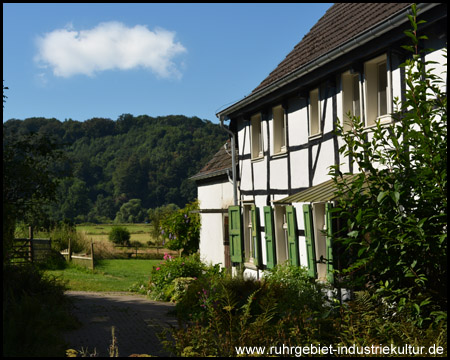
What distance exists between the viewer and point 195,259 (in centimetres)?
1744

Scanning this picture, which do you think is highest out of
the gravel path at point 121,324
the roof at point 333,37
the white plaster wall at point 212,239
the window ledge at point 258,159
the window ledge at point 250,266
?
the roof at point 333,37

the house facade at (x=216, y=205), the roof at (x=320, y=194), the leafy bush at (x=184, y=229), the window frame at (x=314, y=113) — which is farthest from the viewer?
the leafy bush at (x=184, y=229)

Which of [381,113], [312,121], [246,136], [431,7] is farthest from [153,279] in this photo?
[431,7]

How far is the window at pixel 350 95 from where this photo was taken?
10.1m

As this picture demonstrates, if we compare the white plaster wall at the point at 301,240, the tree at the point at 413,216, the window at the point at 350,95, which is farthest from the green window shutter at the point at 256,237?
the tree at the point at 413,216

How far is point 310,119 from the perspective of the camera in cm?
1137

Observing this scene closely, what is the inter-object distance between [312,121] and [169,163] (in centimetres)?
5936

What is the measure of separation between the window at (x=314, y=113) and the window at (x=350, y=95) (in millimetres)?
1075

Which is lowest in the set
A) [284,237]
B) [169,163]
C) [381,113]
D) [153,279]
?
[153,279]

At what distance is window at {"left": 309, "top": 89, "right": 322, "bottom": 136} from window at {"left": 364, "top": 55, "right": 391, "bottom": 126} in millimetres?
1813

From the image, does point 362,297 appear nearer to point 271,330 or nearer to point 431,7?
point 271,330

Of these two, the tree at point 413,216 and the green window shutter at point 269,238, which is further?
the green window shutter at point 269,238

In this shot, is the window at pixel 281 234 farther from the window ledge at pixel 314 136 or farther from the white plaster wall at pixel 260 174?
the window ledge at pixel 314 136

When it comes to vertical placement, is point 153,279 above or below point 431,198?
below
